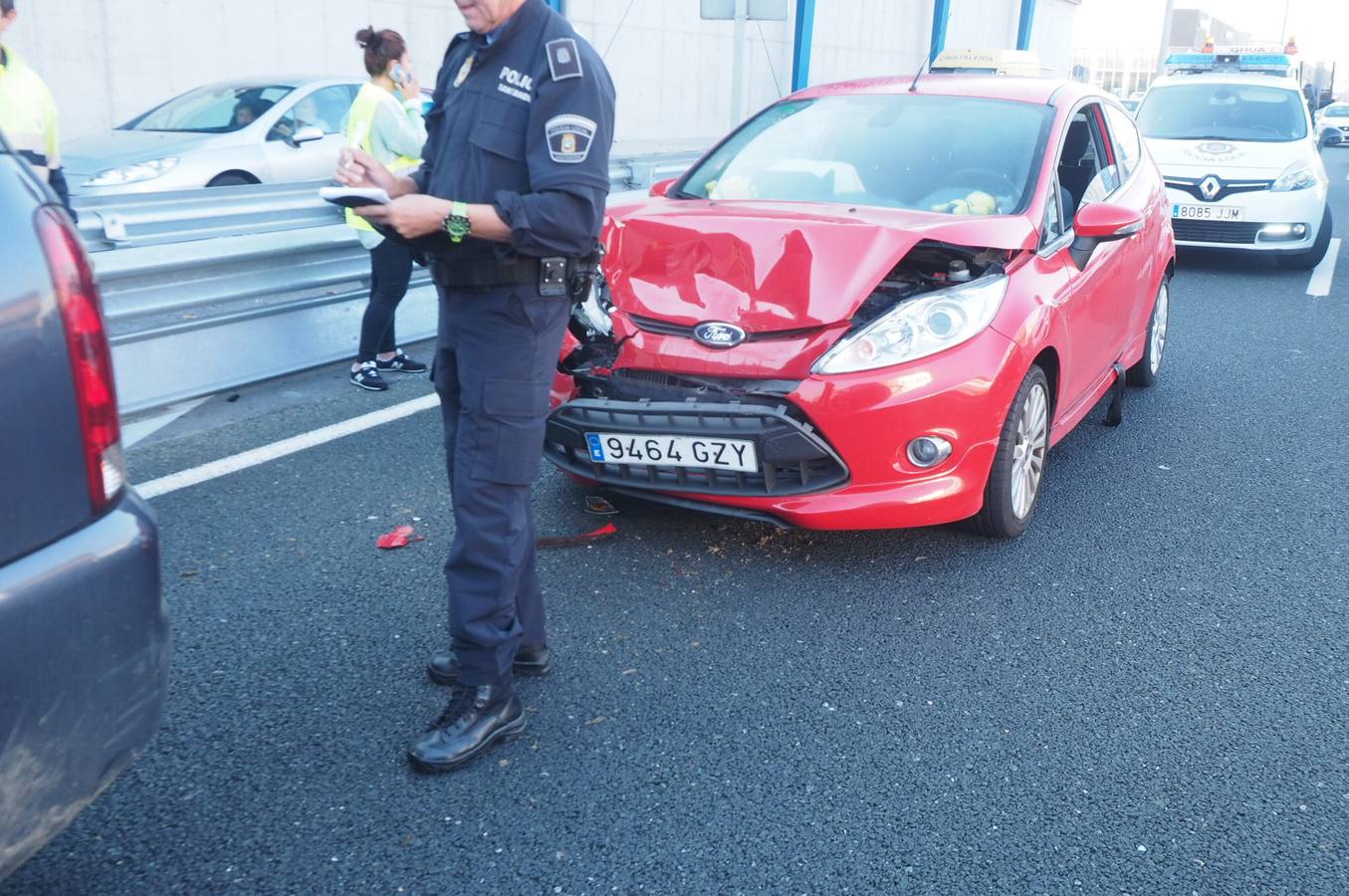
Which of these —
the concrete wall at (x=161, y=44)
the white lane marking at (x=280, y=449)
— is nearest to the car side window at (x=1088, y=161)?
the white lane marking at (x=280, y=449)

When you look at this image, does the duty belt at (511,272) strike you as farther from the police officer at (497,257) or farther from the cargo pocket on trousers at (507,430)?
the cargo pocket on trousers at (507,430)

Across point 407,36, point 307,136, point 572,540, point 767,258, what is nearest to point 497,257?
point 767,258

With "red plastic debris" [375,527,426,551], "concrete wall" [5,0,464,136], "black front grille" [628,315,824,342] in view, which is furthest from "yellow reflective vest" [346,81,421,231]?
"concrete wall" [5,0,464,136]

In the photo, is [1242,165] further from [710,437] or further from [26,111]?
[26,111]

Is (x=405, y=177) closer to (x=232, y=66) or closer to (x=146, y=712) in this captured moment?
(x=146, y=712)

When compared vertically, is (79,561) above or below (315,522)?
above

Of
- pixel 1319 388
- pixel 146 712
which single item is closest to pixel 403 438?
pixel 146 712

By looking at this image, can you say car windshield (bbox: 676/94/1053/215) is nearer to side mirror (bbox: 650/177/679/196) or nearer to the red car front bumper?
side mirror (bbox: 650/177/679/196)

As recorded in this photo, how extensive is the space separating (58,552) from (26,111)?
5029mm

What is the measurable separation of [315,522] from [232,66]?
40.2ft

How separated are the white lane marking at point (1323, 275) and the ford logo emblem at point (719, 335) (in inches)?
288

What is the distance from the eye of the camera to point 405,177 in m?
2.88

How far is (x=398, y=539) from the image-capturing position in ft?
13.1

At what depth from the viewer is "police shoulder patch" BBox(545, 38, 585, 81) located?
2.50 metres
